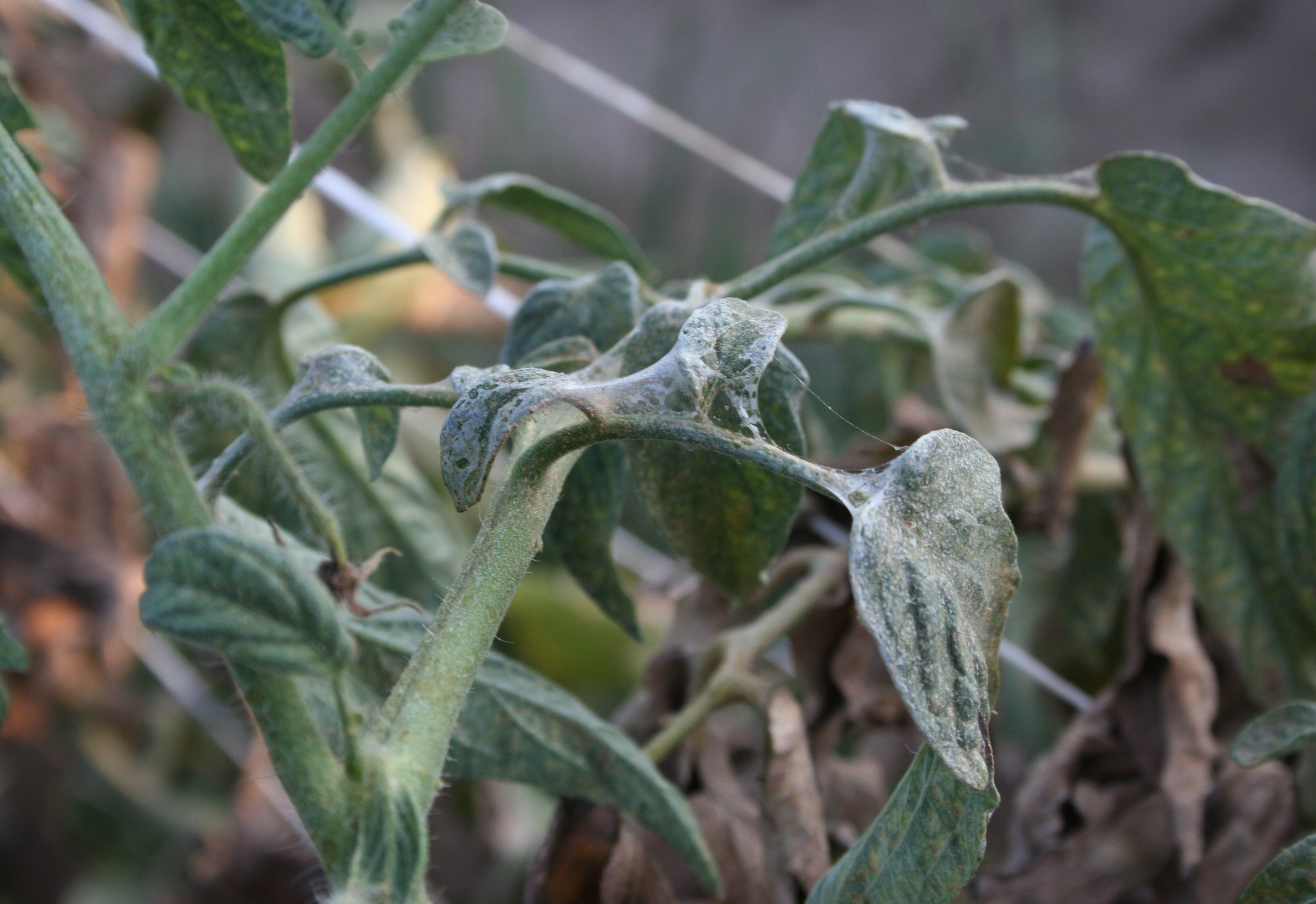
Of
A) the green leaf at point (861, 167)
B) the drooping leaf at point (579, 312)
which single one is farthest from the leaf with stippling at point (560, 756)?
the green leaf at point (861, 167)

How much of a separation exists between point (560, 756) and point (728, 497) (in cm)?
11

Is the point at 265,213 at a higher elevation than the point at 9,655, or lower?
higher

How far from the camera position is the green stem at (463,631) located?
242 mm

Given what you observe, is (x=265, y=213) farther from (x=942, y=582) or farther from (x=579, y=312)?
(x=942, y=582)

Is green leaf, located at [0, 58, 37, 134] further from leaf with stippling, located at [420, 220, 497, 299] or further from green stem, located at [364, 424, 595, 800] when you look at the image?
green stem, located at [364, 424, 595, 800]

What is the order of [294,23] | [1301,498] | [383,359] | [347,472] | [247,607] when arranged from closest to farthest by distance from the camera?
[247,607], [294,23], [1301,498], [347,472], [383,359]

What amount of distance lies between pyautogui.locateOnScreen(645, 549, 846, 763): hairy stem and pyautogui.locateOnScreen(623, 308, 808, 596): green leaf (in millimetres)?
59

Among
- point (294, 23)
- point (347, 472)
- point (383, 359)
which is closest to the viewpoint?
point (294, 23)

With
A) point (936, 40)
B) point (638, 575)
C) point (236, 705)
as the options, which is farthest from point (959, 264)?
point (936, 40)

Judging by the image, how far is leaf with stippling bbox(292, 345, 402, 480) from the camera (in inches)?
11.9

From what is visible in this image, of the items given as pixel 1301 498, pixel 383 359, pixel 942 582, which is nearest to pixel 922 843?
pixel 942 582

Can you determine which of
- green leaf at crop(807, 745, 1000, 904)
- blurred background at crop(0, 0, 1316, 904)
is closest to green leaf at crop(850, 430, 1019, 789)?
green leaf at crop(807, 745, 1000, 904)

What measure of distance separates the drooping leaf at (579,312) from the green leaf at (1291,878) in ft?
0.92

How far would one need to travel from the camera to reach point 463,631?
0.25 m
